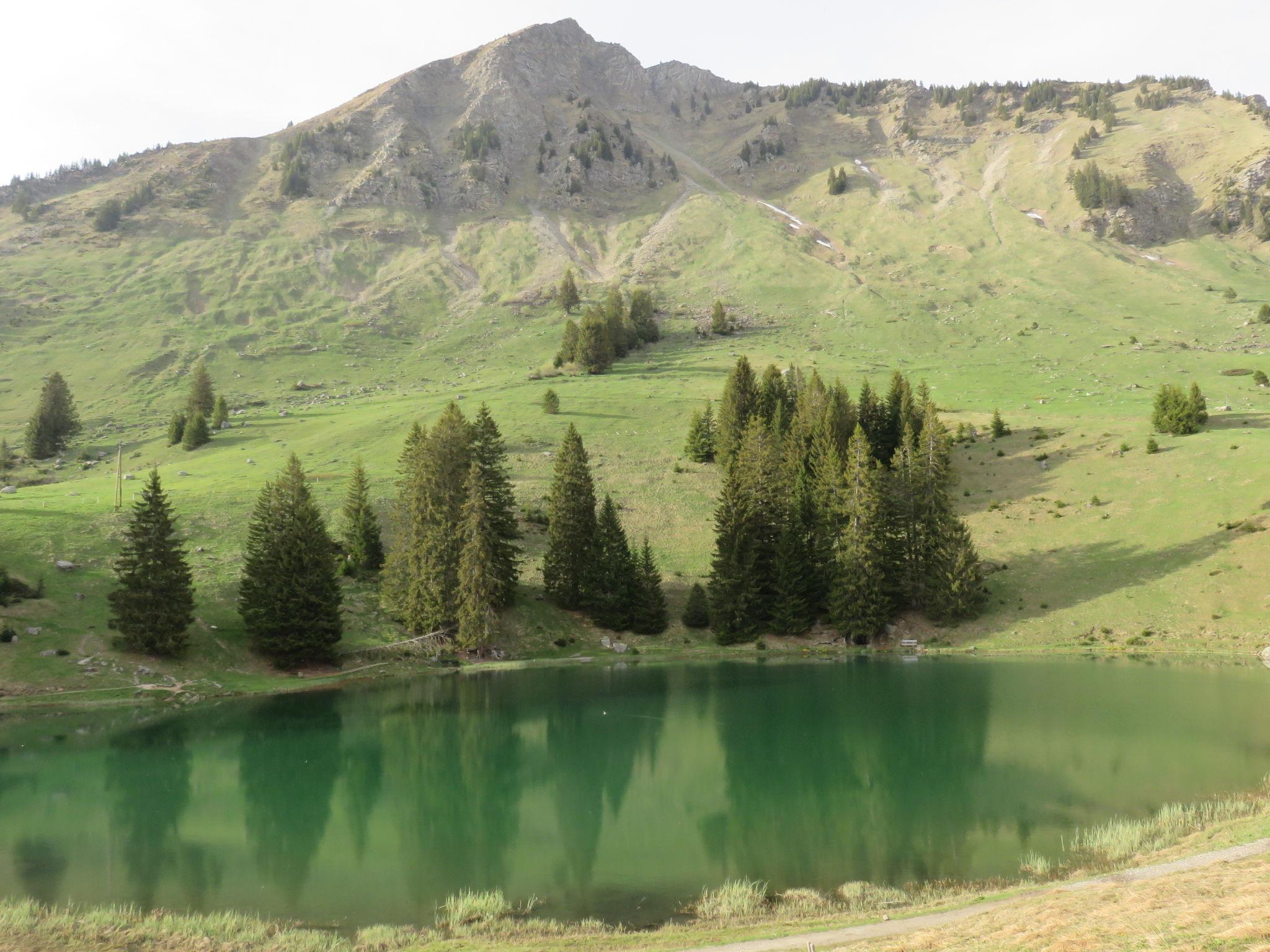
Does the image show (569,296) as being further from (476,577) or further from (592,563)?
(476,577)

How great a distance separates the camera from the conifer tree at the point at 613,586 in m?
67.0

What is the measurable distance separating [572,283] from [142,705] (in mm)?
142506

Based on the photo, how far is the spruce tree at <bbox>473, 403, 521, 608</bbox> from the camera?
63.9m

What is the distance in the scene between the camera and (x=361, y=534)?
70.2 metres

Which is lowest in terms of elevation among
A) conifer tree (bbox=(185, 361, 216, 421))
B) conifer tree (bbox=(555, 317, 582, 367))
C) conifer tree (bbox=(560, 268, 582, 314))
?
conifer tree (bbox=(185, 361, 216, 421))

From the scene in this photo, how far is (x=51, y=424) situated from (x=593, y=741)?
11231cm

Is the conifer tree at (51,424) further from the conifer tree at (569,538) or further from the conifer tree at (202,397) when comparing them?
the conifer tree at (569,538)

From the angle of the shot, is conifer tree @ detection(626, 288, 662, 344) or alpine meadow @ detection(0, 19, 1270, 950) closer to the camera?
alpine meadow @ detection(0, 19, 1270, 950)

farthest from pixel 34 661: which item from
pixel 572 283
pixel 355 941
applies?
pixel 572 283

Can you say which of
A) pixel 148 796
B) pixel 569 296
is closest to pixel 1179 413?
pixel 148 796

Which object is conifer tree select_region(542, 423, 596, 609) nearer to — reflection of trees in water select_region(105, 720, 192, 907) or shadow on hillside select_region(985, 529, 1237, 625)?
reflection of trees in water select_region(105, 720, 192, 907)

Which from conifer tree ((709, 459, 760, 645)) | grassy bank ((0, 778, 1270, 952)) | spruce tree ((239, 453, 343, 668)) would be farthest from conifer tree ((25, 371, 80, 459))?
grassy bank ((0, 778, 1270, 952))

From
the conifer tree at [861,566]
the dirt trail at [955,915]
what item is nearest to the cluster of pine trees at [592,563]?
the conifer tree at [861,566]

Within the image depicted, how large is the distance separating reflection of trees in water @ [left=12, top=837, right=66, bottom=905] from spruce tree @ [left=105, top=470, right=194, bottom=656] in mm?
27797
